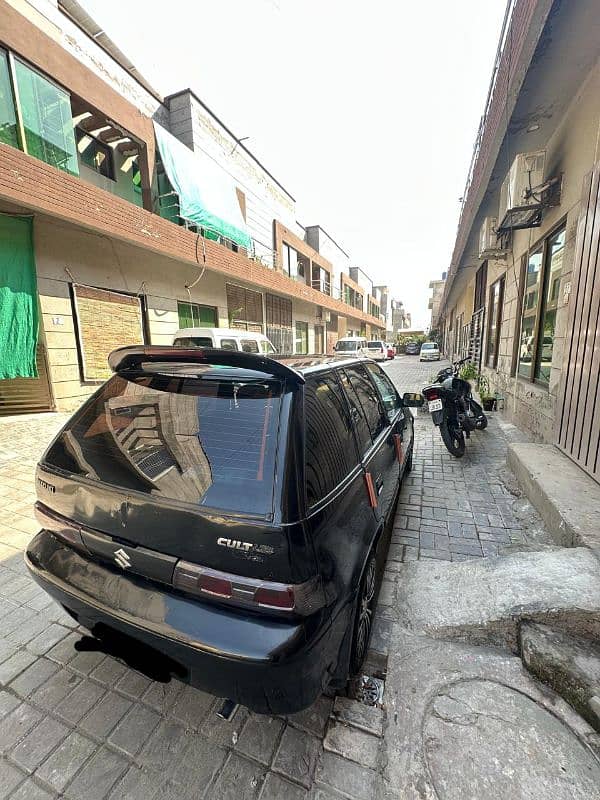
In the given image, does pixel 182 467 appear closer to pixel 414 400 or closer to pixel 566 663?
pixel 566 663

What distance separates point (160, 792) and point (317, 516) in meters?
1.16

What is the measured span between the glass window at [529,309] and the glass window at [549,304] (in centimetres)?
24

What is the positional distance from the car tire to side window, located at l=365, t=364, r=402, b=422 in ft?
4.93

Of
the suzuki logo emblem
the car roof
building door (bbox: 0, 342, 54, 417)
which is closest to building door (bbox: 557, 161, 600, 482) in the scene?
the car roof

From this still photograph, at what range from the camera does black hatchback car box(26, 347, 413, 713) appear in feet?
4.03

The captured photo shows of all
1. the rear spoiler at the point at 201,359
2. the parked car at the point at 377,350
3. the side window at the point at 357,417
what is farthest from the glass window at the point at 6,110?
the parked car at the point at 377,350

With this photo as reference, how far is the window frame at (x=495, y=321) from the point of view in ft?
24.3

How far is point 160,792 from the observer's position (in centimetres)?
128

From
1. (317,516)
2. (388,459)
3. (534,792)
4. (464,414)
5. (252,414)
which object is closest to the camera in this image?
(534,792)

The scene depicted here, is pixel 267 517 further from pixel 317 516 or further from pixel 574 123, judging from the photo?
pixel 574 123

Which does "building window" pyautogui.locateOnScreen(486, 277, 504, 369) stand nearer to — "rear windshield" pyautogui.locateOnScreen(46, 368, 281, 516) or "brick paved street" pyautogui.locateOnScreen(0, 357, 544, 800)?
"brick paved street" pyautogui.locateOnScreen(0, 357, 544, 800)

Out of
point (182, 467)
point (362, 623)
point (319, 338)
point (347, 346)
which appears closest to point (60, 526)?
point (182, 467)

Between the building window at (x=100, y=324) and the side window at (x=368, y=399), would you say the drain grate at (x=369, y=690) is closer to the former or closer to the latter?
the side window at (x=368, y=399)

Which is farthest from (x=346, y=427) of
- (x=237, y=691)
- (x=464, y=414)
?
(x=464, y=414)
